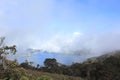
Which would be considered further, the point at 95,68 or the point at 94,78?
the point at 95,68

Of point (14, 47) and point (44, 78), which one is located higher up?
point (14, 47)

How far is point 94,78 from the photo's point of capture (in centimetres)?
4238

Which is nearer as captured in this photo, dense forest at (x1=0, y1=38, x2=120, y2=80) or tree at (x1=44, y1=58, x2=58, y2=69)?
dense forest at (x1=0, y1=38, x2=120, y2=80)

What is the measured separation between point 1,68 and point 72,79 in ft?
45.7

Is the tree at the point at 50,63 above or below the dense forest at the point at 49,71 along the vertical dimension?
above

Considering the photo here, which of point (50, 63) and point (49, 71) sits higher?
point (50, 63)

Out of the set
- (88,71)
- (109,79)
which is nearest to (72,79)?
(109,79)

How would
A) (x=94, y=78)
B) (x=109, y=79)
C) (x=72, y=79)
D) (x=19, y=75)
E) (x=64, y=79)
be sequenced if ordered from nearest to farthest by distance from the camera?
(x=19, y=75) → (x=64, y=79) → (x=72, y=79) → (x=109, y=79) → (x=94, y=78)

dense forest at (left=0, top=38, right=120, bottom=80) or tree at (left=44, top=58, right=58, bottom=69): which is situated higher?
tree at (left=44, top=58, right=58, bottom=69)

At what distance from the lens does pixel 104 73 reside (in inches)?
1692

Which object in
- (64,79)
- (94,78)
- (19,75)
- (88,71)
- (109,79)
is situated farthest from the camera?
(88,71)

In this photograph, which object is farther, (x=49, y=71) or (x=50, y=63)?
(x=50, y=63)

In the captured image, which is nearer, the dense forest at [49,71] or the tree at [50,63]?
the dense forest at [49,71]

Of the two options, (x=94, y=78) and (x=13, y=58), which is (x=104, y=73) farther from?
(x=13, y=58)
